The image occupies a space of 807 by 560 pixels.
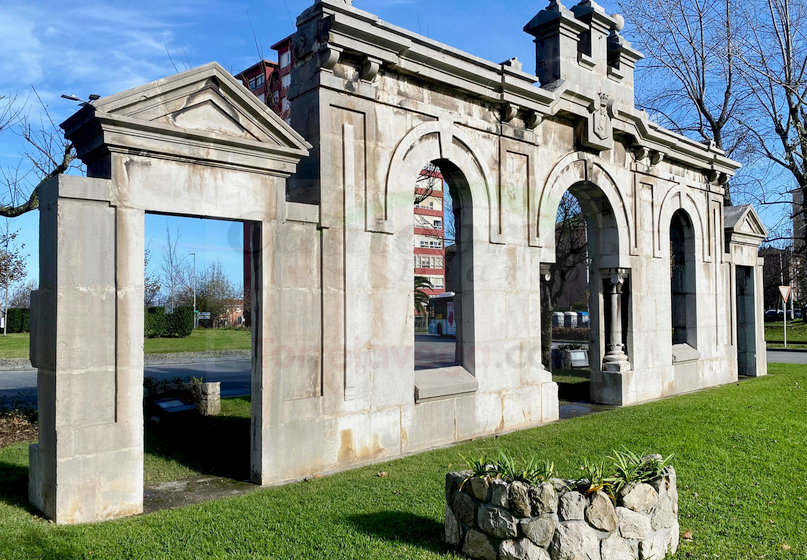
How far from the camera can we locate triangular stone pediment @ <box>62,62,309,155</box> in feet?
18.6

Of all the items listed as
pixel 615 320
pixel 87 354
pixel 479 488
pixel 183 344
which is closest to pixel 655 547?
pixel 479 488

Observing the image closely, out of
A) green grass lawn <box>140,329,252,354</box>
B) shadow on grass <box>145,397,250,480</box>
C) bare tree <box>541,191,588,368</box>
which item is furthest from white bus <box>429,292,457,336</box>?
shadow on grass <box>145,397,250,480</box>

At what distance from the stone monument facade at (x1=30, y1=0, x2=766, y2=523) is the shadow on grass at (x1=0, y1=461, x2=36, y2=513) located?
0.45 m

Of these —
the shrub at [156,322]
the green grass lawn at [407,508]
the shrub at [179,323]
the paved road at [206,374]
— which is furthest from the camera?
the shrub at [156,322]

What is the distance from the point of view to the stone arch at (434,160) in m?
7.89

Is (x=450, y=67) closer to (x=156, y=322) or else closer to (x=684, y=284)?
(x=684, y=284)

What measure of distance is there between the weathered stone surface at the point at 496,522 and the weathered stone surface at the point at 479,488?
0.06 m

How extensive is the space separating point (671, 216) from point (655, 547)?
10.1 m

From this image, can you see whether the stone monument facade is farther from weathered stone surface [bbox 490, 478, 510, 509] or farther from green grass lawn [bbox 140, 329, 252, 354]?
green grass lawn [bbox 140, 329, 252, 354]

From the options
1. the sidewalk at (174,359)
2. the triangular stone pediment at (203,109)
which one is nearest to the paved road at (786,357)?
the sidewalk at (174,359)

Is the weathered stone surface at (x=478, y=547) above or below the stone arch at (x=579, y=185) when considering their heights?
below

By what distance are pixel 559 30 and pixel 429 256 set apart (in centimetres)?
4542

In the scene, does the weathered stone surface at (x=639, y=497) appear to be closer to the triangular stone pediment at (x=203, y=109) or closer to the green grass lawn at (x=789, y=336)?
the triangular stone pediment at (x=203, y=109)

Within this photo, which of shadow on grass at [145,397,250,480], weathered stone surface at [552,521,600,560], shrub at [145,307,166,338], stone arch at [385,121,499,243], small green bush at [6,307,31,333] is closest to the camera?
weathered stone surface at [552,521,600,560]
